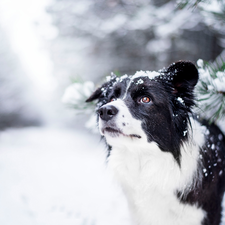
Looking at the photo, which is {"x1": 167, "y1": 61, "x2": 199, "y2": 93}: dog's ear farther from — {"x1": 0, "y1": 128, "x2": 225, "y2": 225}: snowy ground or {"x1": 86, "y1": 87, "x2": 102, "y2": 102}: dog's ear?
{"x1": 0, "y1": 128, "x2": 225, "y2": 225}: snowy ground

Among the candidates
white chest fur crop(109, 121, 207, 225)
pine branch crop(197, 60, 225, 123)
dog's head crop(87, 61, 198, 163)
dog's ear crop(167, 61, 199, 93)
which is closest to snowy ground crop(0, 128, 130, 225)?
white chest fur crop(109, 121, 207, 225)

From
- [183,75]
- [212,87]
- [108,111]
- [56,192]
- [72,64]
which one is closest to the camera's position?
[108,111]

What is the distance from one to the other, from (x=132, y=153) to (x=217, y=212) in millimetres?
1076

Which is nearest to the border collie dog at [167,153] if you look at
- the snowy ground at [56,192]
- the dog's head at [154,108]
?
the dog's head at [154,108]

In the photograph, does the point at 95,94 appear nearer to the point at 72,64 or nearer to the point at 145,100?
the point at 145,100

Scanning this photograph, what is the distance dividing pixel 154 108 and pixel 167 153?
0.47 m

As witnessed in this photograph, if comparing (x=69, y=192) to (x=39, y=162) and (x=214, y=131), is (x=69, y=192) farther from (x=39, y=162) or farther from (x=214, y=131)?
(x=214, y=131)

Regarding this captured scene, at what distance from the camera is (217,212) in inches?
81.2

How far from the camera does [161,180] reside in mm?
2014

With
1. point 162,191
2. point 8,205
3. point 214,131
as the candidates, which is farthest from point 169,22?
point 8,205

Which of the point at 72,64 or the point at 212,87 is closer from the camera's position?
the point at 212,87

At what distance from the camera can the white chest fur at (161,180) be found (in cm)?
196

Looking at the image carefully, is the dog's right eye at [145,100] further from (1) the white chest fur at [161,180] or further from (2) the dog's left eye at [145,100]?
(1) the white chest fur at [161,180]

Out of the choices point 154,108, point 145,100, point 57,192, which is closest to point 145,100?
point 145,100
